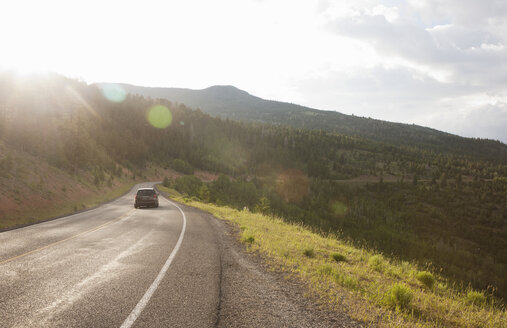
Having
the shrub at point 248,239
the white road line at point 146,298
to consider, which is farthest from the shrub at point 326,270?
the white road line at point 146,298

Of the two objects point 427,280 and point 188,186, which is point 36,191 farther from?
point 188,186

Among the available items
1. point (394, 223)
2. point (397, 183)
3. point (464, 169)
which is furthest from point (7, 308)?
point (464, 169)

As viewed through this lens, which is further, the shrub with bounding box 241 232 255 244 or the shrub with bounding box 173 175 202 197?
the shrub with bounding box 173 175 202 197

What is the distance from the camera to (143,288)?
5.31 meters

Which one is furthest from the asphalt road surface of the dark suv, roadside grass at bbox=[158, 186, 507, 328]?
the dark suv

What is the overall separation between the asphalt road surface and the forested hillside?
24.8ft

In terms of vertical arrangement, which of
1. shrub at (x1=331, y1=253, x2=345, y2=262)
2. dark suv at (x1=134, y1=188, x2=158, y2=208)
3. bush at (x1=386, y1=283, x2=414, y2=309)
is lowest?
dark suv at (x1=134, y1=188, x2=158, y2=208)

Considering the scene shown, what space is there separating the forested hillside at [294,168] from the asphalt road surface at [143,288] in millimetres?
7566

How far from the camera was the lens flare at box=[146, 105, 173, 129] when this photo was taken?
145m

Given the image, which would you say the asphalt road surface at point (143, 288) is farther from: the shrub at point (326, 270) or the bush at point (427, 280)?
the bush at point (427, 280)

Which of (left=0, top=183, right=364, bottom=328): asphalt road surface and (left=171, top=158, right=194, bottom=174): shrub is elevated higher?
(left=0, top=183, right=364, bottom=328): asphalt road surface

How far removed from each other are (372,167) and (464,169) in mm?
40592

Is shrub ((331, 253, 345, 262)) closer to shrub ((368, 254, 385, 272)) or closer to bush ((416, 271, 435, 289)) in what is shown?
shrub ((368, 254, 385, 272))

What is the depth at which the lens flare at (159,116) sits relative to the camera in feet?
475
